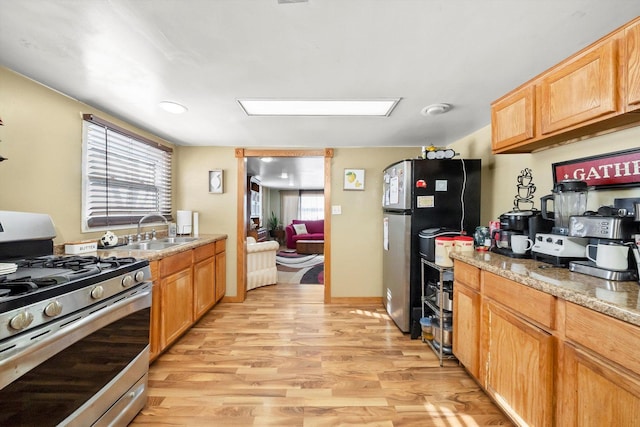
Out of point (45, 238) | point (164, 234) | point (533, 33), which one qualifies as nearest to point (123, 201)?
point (164, 234)

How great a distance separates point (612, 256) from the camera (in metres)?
1.15

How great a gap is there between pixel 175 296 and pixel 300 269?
3234 mm

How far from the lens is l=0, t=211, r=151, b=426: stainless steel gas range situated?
89 cm

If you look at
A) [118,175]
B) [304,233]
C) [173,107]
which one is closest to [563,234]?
[173,107]

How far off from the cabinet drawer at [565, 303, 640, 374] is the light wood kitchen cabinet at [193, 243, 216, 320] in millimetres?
2710

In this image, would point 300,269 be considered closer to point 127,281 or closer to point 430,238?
point 430,238

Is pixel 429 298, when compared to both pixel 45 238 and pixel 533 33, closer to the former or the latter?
pixel 533 33

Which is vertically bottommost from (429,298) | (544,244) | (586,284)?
(429,298)

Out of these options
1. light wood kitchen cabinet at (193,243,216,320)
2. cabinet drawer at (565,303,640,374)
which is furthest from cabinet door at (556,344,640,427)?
light wood kitchen cabinet at (193,243,216,320)

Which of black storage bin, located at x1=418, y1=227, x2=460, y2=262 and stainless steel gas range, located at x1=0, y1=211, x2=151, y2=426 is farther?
black storage bin, located at x1=418, y1=227, x2=460, y2=262

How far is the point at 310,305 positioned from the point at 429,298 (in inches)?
58.8

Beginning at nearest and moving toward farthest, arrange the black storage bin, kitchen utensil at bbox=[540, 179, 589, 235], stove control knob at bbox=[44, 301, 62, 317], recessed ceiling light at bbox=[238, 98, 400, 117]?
Result: stove control knob at bbox=[44, 301, 62, 317] < kitchen utensil at bbox=[540, 179, 589, 235] < recessed ceiling light at bbox=[238, 98, 400, 117] < the black storage bin

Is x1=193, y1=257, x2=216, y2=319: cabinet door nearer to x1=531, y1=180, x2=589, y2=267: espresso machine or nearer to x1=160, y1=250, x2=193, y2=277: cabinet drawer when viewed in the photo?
x1=160, y1=250, x2=193, y2=277: cabinet drawer

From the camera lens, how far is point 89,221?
211cm
